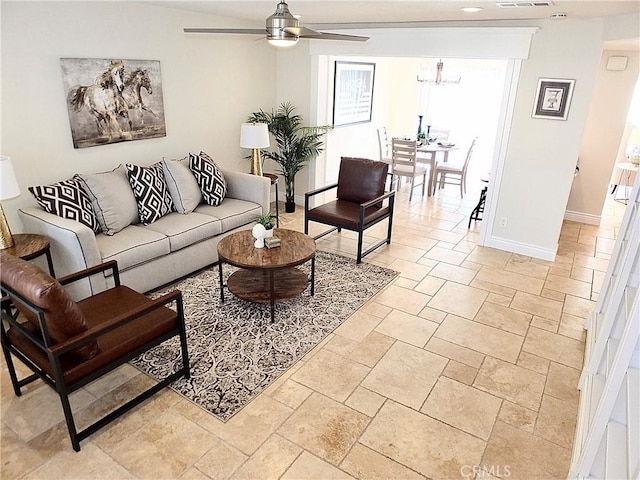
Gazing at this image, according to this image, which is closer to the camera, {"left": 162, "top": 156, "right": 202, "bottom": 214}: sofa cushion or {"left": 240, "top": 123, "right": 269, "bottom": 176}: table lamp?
{"left": 162, "top": 156, "right": 202, "bottom": 214}: sofa cushion

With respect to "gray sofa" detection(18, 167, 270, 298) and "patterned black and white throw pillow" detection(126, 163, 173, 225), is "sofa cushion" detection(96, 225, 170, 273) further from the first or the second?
"patterned black and white throw pillow" detection(126, 163, 173, 225)

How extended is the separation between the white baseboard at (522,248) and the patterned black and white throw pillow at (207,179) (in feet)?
10.0

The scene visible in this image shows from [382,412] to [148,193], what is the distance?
276 cm

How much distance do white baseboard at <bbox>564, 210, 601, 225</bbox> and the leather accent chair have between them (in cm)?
562

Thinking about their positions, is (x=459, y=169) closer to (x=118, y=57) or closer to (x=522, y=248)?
(x=522, y=248)

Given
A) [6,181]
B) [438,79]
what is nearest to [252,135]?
[6,181]

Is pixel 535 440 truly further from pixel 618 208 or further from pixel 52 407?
pixel 618 208

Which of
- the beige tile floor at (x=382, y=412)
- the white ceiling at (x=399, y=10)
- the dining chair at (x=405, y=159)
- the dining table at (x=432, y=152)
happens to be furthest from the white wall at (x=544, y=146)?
the dining table at (x=432, y=152)

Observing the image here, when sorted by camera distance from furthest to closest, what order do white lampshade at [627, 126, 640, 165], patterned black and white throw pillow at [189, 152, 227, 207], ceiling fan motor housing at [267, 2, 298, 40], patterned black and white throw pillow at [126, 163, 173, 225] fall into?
white lampshade at [627, 126, 640, 165] < patterned black and white throw pillow at [189, 152, 227, 207] < patterned black and white throw pillow at [126, 163, 173, 225] < ceiling fan motor housing at [267, 2, 298, 40]

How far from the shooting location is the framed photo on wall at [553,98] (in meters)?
4.11

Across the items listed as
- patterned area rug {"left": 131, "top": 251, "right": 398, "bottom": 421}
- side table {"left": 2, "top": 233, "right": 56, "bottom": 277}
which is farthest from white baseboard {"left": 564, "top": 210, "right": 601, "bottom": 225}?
side table {"left": 2, "top": 233, "right": 56, "bottom": 277}

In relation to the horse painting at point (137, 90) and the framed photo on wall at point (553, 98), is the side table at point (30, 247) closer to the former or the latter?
the horse painting at point (137, 90)

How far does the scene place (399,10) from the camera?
3846 millimetres

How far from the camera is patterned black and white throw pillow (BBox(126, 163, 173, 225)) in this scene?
12.7 ft
